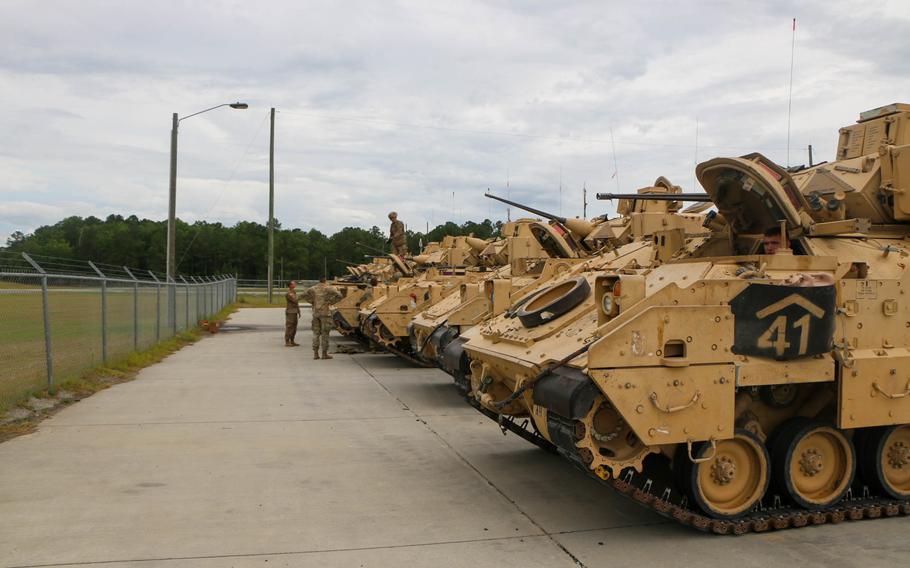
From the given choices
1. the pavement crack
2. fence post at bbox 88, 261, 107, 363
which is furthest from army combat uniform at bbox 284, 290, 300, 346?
the pavement crack

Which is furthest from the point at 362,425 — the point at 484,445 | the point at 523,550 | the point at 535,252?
the point at 535,252

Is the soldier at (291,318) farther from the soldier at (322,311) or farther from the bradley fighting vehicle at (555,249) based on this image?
the bradley fighting vehicle at (555,249)

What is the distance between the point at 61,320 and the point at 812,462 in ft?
33.5

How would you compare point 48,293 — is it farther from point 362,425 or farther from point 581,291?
point 581,291

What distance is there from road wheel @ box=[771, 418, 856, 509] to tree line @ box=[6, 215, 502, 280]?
137ft

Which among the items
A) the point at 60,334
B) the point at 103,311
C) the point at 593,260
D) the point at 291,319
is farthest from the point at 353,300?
the point at 593,260

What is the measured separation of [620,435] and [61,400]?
8.19 meters

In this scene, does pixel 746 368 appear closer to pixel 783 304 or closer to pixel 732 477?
pixel 783 304

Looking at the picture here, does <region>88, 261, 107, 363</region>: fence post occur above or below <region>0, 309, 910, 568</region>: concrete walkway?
above

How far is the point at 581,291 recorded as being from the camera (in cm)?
686

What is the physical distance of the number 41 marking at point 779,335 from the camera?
5.67 metres

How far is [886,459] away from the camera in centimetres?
636

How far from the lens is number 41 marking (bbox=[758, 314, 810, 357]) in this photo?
5.67 meters

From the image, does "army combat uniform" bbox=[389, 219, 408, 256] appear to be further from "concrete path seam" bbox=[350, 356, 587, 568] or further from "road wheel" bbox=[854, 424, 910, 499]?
"road wheel" bbox=[854, 424, 910, 499]
